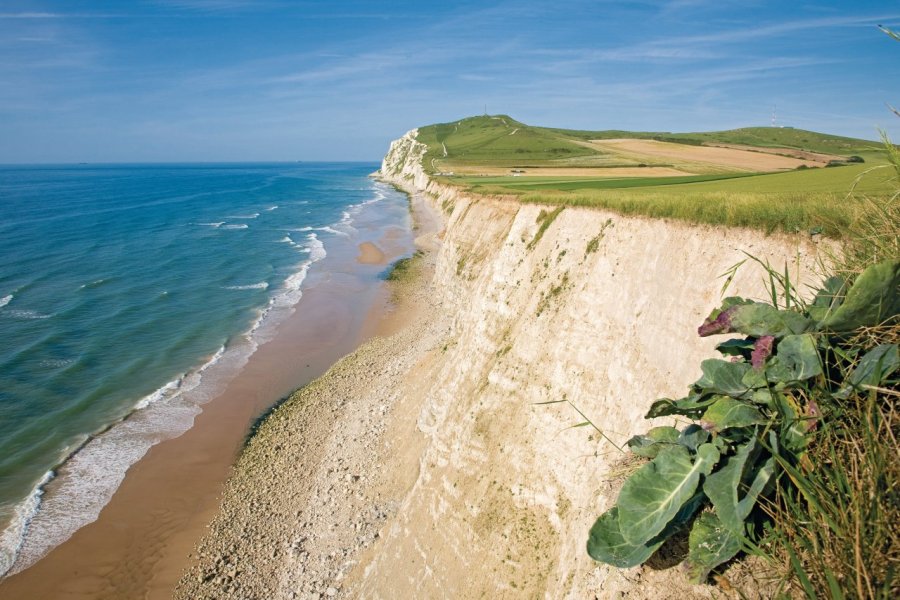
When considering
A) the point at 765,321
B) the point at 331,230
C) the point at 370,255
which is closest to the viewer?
the point at 765,321

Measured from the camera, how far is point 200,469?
70.0 ft

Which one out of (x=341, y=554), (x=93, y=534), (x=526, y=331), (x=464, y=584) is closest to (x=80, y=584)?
(x=93, y=534)

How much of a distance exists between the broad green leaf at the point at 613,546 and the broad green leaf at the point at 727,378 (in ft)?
4.37

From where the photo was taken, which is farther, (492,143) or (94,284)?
(492,143)

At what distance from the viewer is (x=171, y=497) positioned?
19766mm

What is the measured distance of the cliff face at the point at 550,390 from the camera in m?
10.7

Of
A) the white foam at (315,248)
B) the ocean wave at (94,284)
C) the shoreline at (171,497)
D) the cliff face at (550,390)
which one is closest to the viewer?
the cliff face at (550,390)

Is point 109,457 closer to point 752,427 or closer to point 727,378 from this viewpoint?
point 727,378

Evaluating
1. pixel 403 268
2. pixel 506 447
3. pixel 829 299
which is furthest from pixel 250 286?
pixel 829 299

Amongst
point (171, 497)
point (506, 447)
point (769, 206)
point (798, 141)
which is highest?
point (798, 141)

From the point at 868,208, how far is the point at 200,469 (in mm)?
24137

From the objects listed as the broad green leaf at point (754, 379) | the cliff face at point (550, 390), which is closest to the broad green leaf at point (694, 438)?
the broad green leaf at point (754, 379)

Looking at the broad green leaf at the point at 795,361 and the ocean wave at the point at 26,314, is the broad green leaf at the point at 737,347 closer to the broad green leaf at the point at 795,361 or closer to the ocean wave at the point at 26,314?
the broad green leaf at the point at 795,361

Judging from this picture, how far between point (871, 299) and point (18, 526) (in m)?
25.9
